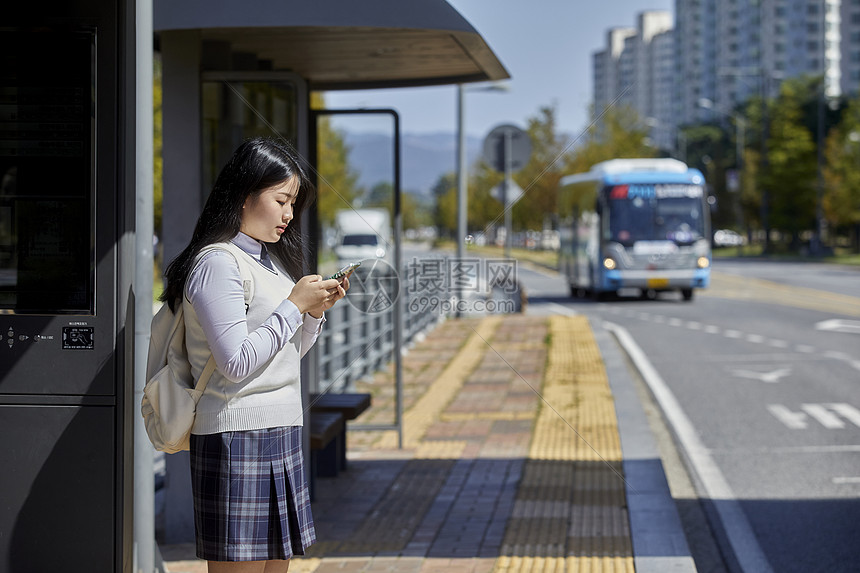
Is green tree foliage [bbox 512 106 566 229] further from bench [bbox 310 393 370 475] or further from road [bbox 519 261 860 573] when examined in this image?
bench [bbox 310 393 370 475]

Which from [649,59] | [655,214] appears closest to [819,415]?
[655,214]

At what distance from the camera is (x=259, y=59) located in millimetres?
5938

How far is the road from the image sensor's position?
5.88m

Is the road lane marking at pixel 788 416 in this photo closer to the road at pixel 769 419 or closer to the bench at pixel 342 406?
the road at pixel 769 419

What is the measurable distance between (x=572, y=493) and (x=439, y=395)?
13.9 feet

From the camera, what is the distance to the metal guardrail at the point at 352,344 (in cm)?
1056

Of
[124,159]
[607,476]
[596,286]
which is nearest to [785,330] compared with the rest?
[596,286]

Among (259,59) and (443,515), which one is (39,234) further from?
(443,515)

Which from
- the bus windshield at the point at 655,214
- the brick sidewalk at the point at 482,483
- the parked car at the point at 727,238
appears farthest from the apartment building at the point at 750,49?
the brick sidewalk at the point at 482,483

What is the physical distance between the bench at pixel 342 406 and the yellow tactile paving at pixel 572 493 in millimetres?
1134

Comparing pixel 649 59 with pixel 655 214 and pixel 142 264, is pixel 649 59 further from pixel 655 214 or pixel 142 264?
pixel 142 264

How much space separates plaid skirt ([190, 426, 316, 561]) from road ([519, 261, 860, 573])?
308cm

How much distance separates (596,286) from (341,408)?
63.7 feet

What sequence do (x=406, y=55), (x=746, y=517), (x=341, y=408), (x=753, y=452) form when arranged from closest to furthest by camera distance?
(x=406, y=55) < (x=746, y=517) < (x=341, y=408) < (x=753, y=452)
